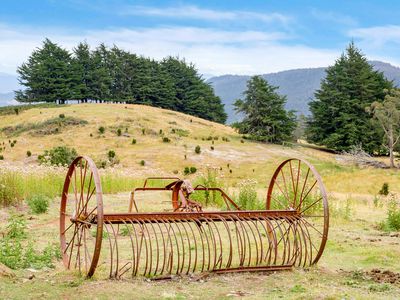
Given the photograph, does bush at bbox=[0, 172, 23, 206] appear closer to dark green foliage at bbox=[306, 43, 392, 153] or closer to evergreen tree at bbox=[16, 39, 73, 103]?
dark green foliage at bbox=[306, 43, 392, 153]

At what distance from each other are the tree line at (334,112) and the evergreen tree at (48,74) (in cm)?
2699

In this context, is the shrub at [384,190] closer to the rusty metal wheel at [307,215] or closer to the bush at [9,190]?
the rusty metal wheel at [307,215]

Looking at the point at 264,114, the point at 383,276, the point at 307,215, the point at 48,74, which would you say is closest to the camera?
the point at 383,276

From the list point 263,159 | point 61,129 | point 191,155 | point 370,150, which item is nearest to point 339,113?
point 370,150

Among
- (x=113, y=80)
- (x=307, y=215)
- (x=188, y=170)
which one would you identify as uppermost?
(x=113, y=80)

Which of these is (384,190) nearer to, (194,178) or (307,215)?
(194,178)

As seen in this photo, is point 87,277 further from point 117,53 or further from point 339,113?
point 117,53

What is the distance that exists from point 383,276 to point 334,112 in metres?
56.3

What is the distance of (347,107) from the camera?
62094 mm

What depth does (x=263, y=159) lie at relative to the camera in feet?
161

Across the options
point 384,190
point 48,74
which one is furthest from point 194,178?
point 48,74

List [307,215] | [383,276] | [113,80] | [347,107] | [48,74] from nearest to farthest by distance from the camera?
[383,276], [307,215], [347,107], [48,74], [113,80]

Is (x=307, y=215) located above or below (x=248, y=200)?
above

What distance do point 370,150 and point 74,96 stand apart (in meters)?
41.1
